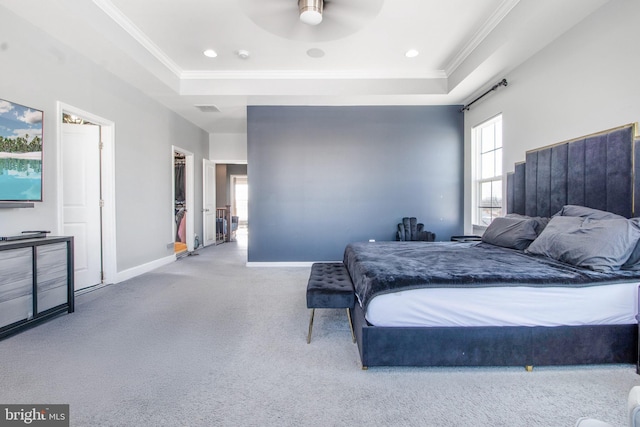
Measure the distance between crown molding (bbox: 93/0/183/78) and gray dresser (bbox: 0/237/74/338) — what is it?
2.37m

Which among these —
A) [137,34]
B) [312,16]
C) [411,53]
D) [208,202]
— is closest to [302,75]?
[411,53]

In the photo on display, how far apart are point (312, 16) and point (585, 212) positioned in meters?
2.85

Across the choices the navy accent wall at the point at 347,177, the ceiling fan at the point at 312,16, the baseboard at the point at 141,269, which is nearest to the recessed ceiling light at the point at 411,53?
the navy accent wall at the point at 347,177

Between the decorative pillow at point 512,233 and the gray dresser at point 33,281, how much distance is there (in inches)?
176

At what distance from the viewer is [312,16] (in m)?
2.08

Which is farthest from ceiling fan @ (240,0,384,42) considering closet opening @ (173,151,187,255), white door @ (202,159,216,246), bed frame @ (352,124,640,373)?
white door @ (202,159,216,246)

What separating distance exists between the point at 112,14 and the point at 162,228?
10.5ft

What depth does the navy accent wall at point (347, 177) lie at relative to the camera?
4.93 m

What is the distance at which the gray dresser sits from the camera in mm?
2205

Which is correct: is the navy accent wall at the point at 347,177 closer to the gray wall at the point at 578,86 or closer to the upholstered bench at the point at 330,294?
the gray wall at the point at 578,86

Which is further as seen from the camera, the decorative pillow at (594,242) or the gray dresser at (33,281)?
the gray dresser at (33,281)

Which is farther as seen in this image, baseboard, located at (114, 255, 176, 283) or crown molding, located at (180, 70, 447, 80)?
crown molding, located at (180, 70, 447, 80)

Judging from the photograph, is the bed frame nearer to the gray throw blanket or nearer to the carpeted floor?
the carpeted floor

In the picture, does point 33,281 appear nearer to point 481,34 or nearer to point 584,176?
point 584,176
